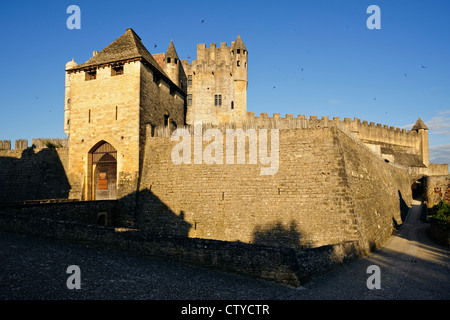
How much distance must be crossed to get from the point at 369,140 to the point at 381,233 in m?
28.4

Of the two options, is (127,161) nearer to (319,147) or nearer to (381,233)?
(319,147)

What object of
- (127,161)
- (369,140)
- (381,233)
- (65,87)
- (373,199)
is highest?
(65,87)

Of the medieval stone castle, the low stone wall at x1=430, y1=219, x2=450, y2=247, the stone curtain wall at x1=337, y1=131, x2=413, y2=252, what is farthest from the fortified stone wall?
the low stone wall at x1=430, y1=219, x2=450, y2=247

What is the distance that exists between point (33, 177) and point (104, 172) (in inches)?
292

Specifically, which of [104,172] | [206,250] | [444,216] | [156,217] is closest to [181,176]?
[156,217]

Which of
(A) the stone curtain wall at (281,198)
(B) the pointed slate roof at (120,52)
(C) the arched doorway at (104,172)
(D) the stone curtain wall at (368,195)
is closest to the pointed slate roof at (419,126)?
(D) the stone curtain wall at (368,195)

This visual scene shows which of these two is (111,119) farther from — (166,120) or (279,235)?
(279,235)

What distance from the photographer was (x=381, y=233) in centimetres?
1658

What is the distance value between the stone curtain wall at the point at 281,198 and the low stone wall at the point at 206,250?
2445 millimetres

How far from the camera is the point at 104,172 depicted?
20.4 m

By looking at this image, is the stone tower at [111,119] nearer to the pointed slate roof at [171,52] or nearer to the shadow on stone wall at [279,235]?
the pointed slate roof at [171,52]

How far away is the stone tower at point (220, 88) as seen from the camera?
99.5 ft

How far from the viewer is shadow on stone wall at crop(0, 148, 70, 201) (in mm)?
21562
